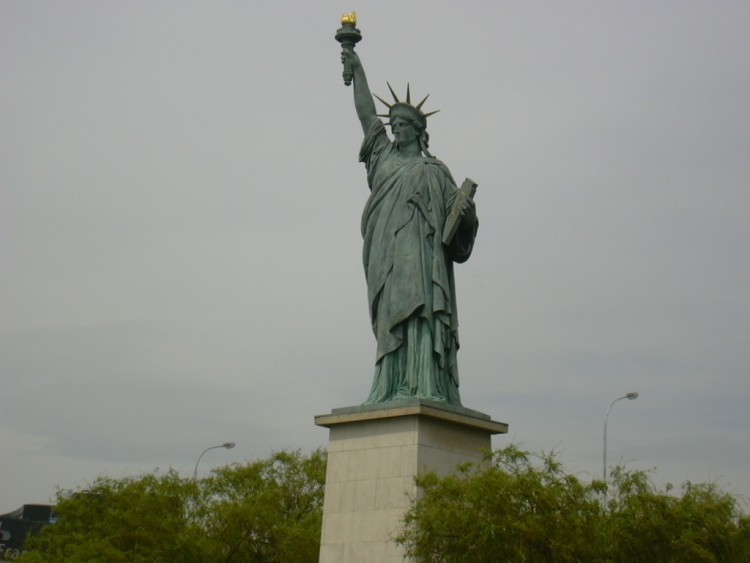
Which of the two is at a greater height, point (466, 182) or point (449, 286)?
point (466, 182)

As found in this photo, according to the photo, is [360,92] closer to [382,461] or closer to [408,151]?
[408,151]

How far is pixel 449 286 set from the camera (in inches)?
771

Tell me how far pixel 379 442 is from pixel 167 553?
8850 millimetres

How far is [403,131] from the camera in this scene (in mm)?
20516

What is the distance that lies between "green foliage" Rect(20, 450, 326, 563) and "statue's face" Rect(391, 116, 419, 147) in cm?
1010

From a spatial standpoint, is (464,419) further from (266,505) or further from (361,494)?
(266,505)

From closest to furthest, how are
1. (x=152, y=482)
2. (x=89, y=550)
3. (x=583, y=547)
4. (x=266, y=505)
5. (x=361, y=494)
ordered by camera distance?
1. (x=583, y=547)
2. (x=361, y=494)
3. (x=89, y=550)
4. (x=152, y=482)
5. (x=266, y=505)

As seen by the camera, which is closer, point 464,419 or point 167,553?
point 464,419

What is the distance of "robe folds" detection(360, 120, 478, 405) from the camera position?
1871 cm

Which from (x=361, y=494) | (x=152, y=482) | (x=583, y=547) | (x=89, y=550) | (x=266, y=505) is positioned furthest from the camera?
(x=266, y=505)

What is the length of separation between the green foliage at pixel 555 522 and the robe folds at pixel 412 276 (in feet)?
7.36

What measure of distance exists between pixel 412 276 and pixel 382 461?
3180 mm

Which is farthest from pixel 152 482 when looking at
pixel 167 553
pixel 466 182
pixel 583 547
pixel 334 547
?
pixel 583 547

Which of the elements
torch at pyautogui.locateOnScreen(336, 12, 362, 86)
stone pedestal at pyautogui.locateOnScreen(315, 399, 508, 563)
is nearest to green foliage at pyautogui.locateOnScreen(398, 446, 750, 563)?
stone pedestal at pyautogui.locateOnScreen(315, 399, 508, 563)
